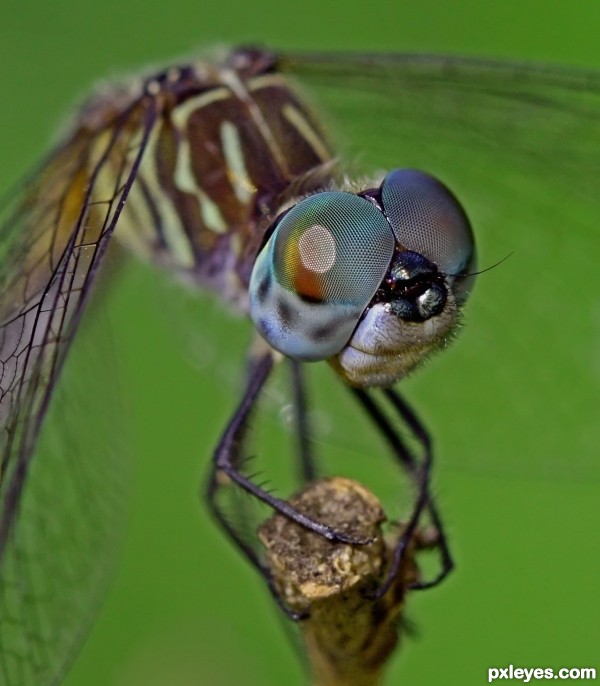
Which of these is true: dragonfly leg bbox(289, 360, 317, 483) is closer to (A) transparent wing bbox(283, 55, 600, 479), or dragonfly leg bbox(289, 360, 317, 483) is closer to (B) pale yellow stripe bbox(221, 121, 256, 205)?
(A) transparent wing bbox(283, 55, 600, 479)

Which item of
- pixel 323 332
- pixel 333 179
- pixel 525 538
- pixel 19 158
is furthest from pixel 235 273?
pixel 19 158

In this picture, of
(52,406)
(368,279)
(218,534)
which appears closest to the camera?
(368,279)

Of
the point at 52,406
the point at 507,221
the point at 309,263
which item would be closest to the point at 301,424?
the point at 52,406

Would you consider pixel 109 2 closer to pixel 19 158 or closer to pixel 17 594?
pixel 19 158

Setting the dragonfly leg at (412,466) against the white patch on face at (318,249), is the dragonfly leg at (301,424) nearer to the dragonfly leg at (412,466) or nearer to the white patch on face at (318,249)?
the dragonfly leg at (412,466)

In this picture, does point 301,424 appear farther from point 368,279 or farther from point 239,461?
point 368,279

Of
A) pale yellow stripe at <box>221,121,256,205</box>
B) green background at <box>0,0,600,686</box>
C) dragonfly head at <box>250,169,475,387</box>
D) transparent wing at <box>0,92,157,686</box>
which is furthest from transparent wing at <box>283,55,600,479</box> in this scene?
dragonfly head at <box>250,169,475,387</box>
